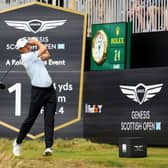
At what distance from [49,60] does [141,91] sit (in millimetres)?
2608

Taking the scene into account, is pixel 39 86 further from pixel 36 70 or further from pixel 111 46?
pixel 111 46

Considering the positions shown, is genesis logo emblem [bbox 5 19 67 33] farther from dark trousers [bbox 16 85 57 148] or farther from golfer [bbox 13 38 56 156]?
dark trousers [bbox 16 85 57 148]

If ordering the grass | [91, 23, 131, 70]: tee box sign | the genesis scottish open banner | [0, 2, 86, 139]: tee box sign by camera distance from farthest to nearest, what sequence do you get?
[0, 2, 86, 139]: tee box sign
[91, 23, 131, 70]: tee box sign
the genesis scottish open banner
the grass

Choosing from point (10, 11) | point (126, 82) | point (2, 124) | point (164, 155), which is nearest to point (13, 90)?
point (2, 124)

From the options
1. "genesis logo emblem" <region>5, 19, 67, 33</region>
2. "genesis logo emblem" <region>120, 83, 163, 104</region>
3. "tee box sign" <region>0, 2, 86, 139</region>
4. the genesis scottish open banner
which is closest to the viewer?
the genesis scottish open banner

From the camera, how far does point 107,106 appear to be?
50.8ft

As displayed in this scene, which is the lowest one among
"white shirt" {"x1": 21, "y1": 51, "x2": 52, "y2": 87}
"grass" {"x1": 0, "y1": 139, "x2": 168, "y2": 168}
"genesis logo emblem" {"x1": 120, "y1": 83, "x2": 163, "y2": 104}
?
"grass" {"x1": 0, "y1": 139, "x2": 168, "y2": 168}

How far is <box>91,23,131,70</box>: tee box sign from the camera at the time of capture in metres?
15.8

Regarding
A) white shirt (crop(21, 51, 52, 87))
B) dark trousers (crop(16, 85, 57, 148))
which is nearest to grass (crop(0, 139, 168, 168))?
dark trousers (crop(16, 85, 57, 148))

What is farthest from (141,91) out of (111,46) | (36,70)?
(36,70)

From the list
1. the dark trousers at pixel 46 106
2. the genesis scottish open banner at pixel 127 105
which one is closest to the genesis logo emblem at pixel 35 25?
the genesis scottish open banner at pixel 127 105

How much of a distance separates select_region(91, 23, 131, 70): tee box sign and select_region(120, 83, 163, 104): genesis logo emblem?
2.84ft

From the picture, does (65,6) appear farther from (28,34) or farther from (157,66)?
(157,66)

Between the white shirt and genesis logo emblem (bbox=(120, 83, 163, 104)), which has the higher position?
the white shirt
